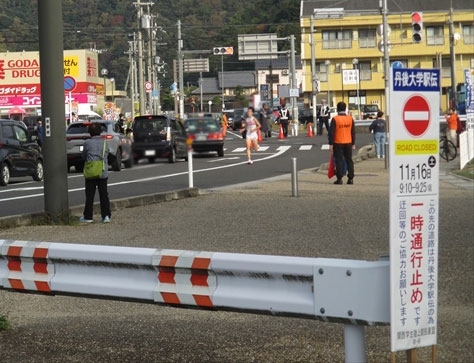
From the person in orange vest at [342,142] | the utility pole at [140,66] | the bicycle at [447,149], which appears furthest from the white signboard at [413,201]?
the bicycle at [447,149]

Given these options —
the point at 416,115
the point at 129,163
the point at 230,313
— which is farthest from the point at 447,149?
the point at 129,163

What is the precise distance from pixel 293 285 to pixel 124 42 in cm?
180

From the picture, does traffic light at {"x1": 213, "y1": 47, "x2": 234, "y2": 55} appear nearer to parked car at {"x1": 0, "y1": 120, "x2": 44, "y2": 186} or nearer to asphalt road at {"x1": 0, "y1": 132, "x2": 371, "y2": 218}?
asphalt road at {"x1": 0, "y1": 132, "x2": 371, "y2": 218}

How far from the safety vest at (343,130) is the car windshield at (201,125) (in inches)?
760

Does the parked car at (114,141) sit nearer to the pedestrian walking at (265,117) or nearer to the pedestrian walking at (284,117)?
the pedestrian walking at (265,117)

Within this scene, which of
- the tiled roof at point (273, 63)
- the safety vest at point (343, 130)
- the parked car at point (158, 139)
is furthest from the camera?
the safety vest at point (343, 130)

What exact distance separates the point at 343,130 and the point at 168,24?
759 inches

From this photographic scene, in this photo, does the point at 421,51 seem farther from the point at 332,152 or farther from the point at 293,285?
the point at 332,152

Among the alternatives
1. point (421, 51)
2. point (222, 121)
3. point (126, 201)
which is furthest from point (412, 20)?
point (126, 201)

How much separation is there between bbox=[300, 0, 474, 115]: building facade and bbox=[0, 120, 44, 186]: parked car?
20.9 metres

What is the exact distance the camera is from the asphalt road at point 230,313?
7477 mm

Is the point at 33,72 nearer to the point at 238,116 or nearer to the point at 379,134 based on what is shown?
the point at 238,116

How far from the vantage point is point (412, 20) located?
7.15 metres

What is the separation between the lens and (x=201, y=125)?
180 inches
